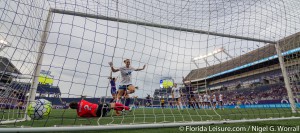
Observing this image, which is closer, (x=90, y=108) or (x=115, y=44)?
(x=115, y=44)

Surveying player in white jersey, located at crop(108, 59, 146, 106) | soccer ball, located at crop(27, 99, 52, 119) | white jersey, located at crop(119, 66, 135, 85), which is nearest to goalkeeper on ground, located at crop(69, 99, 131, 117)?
Result: soccer ball, located at crop(27, 99, 52, 119)

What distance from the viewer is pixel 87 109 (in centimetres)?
413

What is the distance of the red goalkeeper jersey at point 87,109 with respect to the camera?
4.12 metres

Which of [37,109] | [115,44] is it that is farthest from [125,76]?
[37,109]

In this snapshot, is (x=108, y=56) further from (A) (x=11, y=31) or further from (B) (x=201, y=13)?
(B) (x=201, y=13)

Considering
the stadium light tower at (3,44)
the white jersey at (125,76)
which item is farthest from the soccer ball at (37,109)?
the white jersey at (125,76)

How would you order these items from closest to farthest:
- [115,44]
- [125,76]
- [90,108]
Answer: [115,44]
[90,108]
[125,76]

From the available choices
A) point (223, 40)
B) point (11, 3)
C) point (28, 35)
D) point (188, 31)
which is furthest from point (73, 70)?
point (223, 40)

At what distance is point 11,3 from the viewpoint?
10.4 ft

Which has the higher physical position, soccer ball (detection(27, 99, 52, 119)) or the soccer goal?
the soccer goal

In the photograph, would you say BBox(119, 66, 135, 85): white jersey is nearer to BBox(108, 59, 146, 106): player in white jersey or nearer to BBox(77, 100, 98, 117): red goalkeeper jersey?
BBox(108, 59, 146, 106): player in white jersey

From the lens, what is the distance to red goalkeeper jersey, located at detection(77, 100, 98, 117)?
4121 millimetres

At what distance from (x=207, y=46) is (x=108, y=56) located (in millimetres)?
2331

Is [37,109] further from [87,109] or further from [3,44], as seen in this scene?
[3,44]
